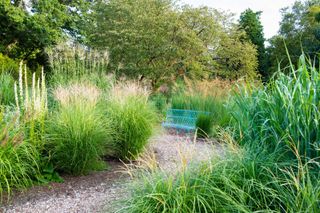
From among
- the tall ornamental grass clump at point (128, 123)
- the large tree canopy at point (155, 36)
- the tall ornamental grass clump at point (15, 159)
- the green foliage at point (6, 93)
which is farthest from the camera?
the large tree canopy at point (155, 36)

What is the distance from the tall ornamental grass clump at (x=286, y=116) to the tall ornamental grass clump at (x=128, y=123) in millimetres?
1756

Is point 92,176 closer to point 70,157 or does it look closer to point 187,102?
point 70,157

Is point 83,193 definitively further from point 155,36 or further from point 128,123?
point 155,36

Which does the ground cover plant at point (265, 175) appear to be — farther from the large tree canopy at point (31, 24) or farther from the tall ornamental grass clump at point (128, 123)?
the large tree canopy at point (31, 24)

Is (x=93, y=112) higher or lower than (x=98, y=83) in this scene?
lower

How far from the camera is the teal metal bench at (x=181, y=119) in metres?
7.17

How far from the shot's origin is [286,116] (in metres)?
2.19


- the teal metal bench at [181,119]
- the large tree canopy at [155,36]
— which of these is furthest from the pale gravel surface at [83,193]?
the large tree canopy at [155,36]

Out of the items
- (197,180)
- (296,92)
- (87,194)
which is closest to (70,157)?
(87,194)

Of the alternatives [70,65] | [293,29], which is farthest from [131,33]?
[293,29]

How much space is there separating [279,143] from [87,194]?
1922 mm

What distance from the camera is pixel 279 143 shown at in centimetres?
228

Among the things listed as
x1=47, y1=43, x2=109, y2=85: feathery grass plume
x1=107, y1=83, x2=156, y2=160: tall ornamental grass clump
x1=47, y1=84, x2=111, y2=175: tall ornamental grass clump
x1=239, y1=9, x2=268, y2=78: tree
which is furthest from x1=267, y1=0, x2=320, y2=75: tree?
x1=47, y1=84, x2=111, y2=175: tall ornamental grass clump

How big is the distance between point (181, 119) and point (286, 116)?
5.47 metres
